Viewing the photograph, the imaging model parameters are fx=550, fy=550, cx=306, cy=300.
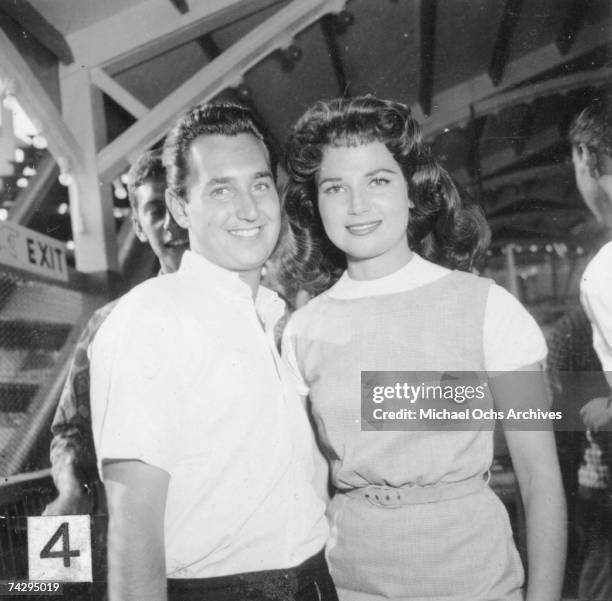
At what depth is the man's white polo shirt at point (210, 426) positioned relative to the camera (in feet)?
2.87

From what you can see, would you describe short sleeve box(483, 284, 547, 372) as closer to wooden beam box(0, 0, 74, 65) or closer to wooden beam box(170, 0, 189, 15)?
wooden beam box(170, 0, 189, 15)

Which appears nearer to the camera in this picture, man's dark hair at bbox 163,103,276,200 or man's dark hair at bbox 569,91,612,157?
man's dark hair at bbox 163,103,276,200

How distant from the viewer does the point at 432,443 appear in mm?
949

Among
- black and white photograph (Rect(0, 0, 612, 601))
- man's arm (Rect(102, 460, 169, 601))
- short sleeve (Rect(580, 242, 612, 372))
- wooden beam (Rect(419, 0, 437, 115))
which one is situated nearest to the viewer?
man's arm (Rect(102, 460, 169, 601))

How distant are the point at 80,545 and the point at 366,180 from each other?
1009 millimetres

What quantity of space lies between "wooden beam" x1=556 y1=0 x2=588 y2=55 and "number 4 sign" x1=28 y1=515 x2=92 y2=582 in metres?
1.49

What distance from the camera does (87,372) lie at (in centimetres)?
140

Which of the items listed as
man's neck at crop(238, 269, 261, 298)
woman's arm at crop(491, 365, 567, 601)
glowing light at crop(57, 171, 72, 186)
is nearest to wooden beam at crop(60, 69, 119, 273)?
glowing light at crop(57, 171, 72, 186)

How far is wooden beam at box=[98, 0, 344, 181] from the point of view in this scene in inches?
50.9

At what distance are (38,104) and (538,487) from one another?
138 cm

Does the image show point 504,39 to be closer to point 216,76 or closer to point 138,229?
point 216,76

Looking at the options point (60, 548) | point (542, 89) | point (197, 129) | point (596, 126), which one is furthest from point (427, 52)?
point (60, 548)

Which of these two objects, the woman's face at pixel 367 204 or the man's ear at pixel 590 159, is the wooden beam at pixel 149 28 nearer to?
the woman's face at pixel 367 204

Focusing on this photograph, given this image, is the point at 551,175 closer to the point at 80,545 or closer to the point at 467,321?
the point at 467,321
